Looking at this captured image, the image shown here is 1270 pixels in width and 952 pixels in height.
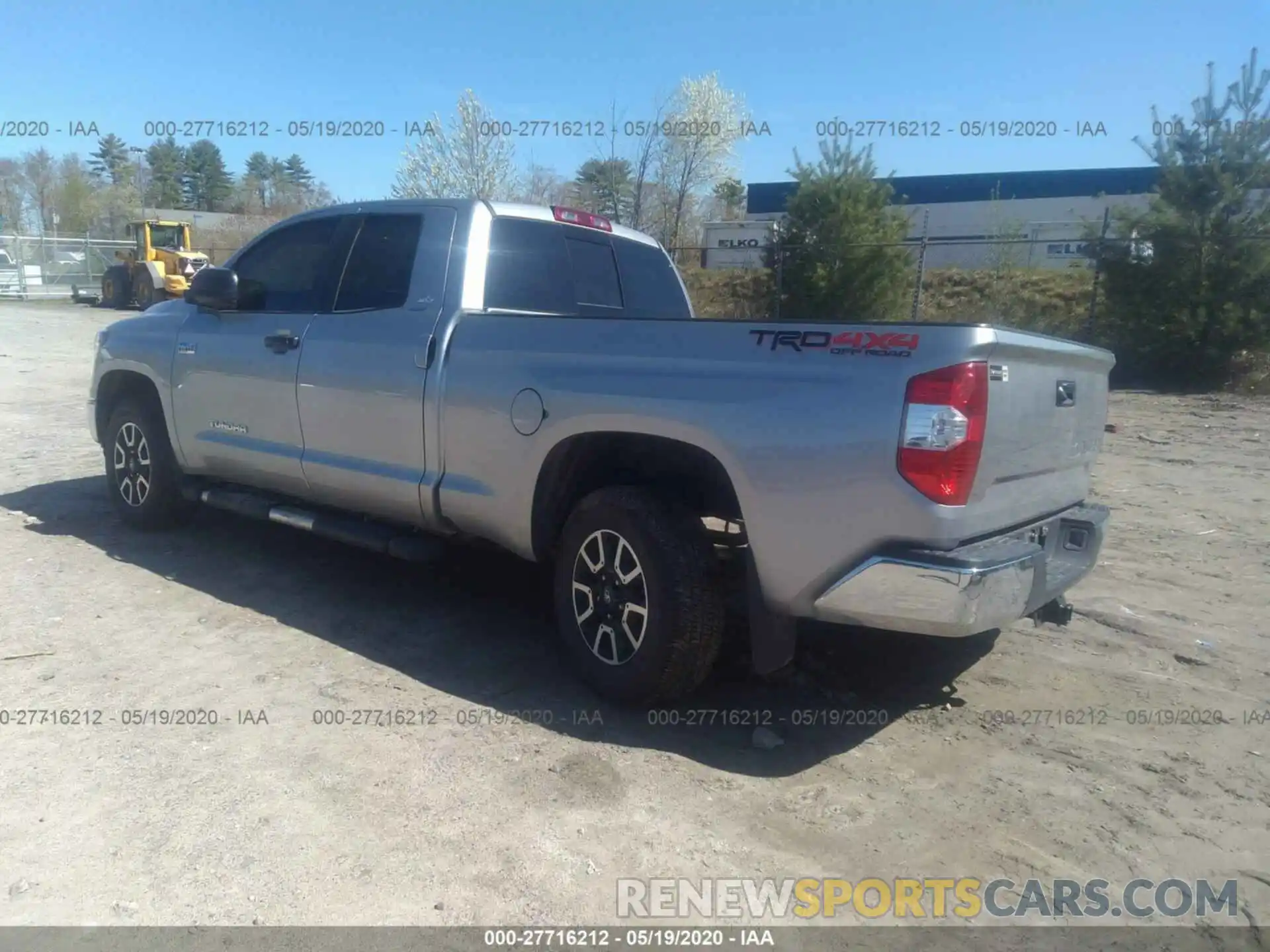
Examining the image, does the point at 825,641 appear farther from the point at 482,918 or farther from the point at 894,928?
the point at 482,918

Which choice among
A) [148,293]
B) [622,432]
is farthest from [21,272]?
[622,432]

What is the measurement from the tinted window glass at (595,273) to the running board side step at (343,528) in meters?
1.53

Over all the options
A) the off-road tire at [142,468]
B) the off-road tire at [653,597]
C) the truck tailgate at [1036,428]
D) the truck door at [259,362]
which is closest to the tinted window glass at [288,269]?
the truck door at [259,362]

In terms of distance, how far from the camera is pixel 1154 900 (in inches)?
113

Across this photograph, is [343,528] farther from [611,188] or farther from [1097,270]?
[611,188]

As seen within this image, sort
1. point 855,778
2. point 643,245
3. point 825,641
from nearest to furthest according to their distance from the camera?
point 855,778
point 825,641
point 643,245

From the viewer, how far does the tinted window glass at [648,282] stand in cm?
549

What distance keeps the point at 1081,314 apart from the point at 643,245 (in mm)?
15691

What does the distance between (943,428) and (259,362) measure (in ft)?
12.6

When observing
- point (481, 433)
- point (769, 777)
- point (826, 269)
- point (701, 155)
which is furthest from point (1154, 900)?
point (701, 155)

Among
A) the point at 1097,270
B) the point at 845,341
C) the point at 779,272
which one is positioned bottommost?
the point at 845,341

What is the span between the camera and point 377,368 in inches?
183

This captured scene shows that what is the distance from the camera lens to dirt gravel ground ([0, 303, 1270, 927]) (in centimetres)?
292

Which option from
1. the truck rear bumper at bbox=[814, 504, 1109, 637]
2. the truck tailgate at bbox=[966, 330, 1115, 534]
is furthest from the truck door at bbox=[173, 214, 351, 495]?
the truck tailgate at bbox=[966, 330, 1115, 534]
